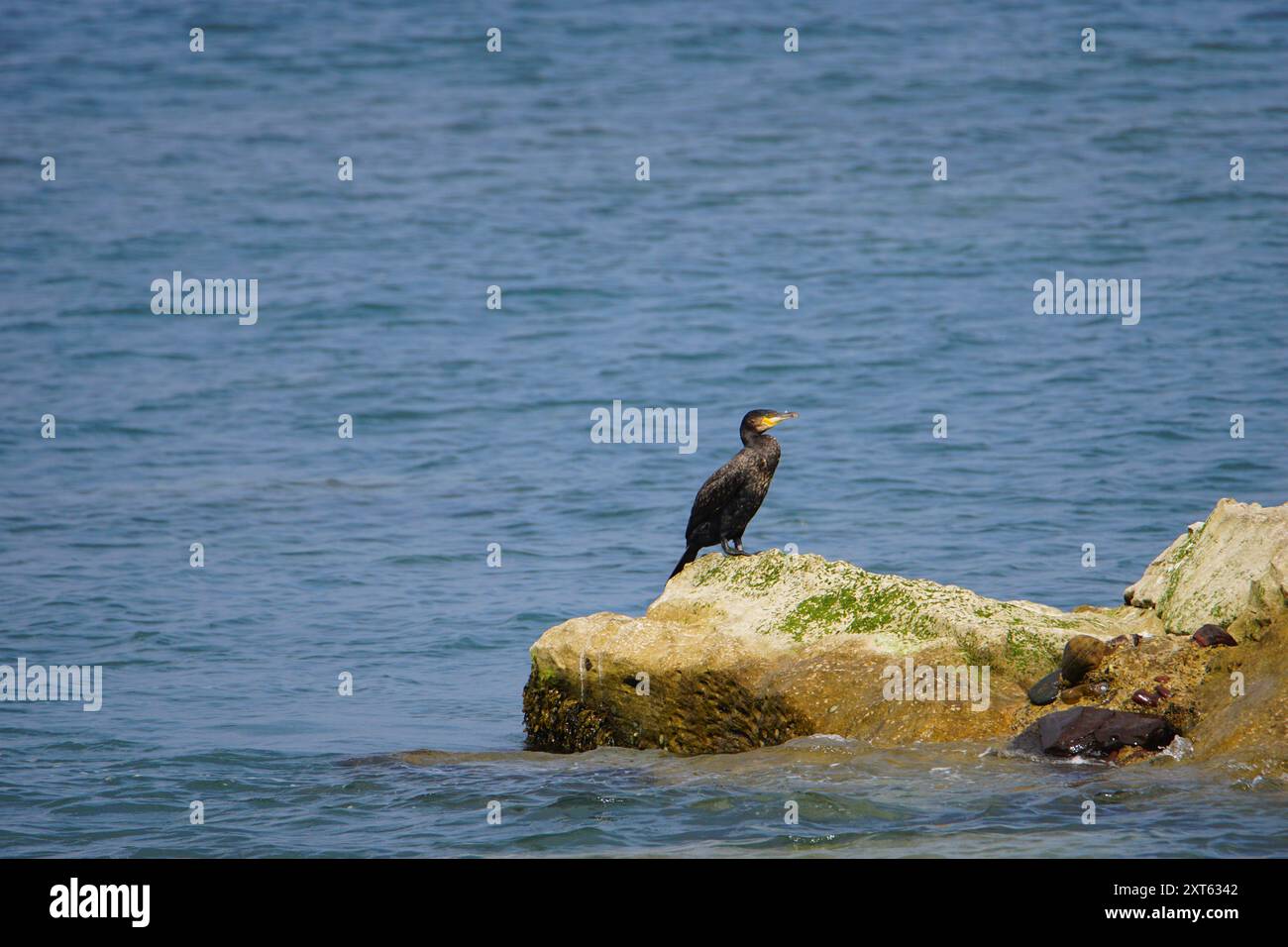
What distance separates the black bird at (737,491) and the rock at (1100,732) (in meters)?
2.44

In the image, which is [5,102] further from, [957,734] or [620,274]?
[957,734]

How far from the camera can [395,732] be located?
1009 cm

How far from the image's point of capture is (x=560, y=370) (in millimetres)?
21672

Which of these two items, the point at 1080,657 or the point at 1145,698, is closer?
the point at 1145,698

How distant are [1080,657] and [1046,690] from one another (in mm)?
286

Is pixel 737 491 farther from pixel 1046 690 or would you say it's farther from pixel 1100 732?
pixel 1100 732

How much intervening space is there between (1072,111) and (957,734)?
23041 mm

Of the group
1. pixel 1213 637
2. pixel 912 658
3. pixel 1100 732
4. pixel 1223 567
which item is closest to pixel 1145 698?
pixel 1100 732

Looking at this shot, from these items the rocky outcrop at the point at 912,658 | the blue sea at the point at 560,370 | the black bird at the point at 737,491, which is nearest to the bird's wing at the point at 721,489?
the black bird at the point at 737,491

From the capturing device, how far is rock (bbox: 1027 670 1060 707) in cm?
796

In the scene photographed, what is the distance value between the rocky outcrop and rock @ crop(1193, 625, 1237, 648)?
0.04 meters

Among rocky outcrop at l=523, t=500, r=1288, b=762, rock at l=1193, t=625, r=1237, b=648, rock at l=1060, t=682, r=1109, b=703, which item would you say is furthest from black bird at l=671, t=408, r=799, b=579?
rock at l=1193, t=625, r=1237, b=648

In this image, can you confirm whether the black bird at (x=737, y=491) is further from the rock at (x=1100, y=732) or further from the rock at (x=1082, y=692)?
the rock at (x=1100, y=732)
